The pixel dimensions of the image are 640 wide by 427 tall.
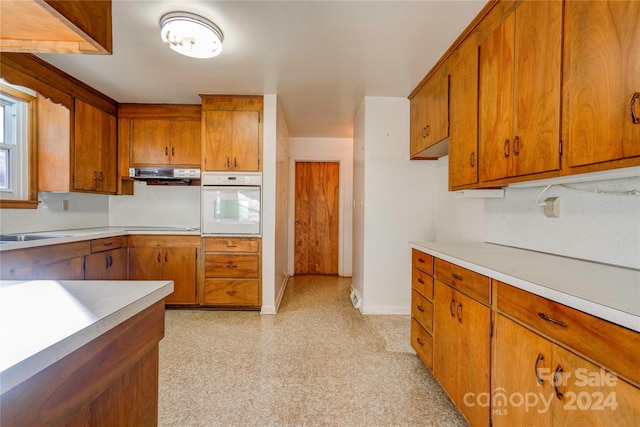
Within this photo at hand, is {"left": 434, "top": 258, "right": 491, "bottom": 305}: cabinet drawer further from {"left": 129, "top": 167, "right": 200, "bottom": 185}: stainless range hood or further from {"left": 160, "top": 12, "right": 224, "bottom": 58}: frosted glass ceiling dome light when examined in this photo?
{"left": 129, "top": 167, "right": 200, "bottom": 185}: stainless range hood

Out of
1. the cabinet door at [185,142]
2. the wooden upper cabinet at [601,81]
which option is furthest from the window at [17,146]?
the wooden upper cabinet at [601,81]

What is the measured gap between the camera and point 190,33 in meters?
1.84

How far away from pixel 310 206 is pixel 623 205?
13.2 ft

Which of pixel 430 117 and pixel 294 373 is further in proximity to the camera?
pixel 430 117

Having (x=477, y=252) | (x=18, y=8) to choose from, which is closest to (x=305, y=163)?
(x=477, y=252)

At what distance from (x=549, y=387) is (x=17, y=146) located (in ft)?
13.5

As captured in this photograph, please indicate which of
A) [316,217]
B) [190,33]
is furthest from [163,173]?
[316,217]

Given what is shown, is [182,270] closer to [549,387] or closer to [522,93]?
[549,387]

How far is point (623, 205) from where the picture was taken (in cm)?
122

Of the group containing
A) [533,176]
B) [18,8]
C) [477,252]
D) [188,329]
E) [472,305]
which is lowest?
[188,329]

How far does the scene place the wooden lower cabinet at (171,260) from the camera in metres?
3.11

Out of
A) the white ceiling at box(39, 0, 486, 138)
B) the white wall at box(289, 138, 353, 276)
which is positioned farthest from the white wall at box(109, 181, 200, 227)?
the white wall at box(289, 138, 353, 276)

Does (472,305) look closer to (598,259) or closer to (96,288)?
(598,259)

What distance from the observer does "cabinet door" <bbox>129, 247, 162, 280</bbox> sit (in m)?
3.10
